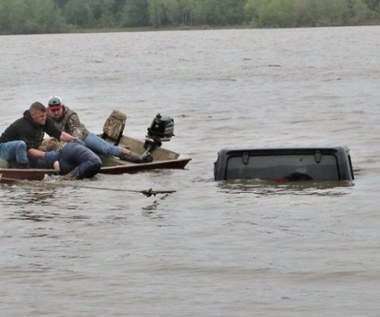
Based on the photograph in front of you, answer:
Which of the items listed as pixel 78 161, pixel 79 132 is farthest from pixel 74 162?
pixel 79 132

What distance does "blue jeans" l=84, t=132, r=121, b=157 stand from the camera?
20.1 meters

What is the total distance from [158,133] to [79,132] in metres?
1.50

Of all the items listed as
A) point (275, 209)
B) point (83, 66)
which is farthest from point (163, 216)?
→ point (83, 66)

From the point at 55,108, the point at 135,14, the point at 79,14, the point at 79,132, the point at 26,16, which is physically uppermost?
the point at 55,108

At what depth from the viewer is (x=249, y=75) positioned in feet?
189

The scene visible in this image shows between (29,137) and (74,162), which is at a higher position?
(29,137)

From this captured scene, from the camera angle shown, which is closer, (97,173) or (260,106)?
(97,173)

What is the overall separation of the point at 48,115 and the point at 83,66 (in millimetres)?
53239

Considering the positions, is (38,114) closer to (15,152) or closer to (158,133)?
(15,152)

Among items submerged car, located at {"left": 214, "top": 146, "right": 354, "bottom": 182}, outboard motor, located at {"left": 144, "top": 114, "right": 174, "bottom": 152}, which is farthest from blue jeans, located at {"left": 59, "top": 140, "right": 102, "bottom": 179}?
outboard motor, located at {"left": 144, "top": 114, "right": 174, "bottom": 152}

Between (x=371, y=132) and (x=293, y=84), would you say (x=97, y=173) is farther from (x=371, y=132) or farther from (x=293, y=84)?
(x=293, y=84)

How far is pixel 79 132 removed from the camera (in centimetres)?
2025

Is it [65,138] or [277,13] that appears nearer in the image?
[65,138]

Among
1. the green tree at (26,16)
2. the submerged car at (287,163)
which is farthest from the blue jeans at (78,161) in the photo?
the green tree at (26,16)
